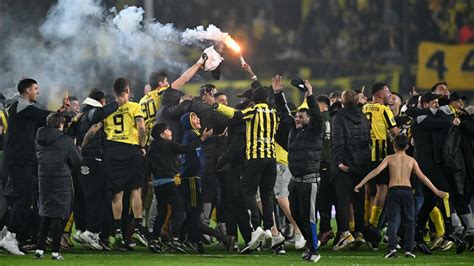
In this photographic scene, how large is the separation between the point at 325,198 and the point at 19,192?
4.35 m

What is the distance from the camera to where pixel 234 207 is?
16.3m

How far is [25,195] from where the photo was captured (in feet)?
50.7

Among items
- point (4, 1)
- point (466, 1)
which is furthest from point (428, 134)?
point (466, 1)

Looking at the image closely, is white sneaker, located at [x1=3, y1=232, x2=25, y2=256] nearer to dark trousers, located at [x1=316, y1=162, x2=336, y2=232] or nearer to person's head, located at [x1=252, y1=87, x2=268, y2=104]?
person's head, located at [x1=252, y1=87, x2=268, y2=104]

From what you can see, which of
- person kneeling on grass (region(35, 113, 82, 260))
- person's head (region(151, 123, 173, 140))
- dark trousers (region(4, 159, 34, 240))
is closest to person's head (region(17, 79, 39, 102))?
person kneeling on grass (region(35, 113, 82, 260))

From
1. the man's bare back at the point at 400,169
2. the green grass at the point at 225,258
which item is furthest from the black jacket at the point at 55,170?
the man's bare back at the point at 400,169

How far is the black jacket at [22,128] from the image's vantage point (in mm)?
15531

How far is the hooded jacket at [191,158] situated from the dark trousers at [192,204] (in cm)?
9

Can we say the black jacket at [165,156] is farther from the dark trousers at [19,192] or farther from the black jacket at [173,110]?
the dark trousers at [19,192]

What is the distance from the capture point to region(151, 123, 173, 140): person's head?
16.0 m

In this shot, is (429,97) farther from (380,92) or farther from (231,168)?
(231,168)

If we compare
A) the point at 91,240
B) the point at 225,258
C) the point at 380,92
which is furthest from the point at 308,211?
the point at 91,240

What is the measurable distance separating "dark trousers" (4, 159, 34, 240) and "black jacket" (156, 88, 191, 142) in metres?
2.14

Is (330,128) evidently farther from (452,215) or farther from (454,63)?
(454,63)
